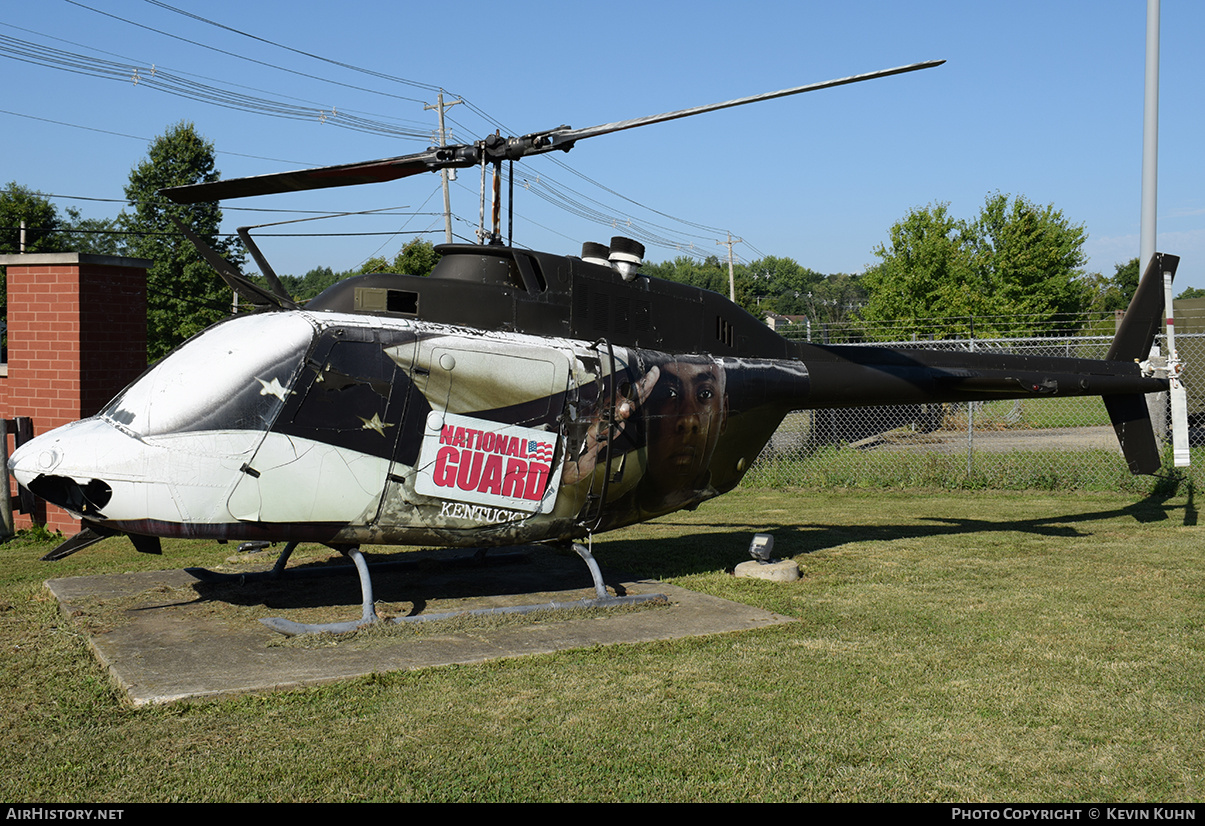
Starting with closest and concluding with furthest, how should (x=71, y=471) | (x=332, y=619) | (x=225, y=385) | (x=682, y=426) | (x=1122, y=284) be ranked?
(x=71, y=471) < (x=225, y=385) < (x=332, y=619) < (x=682, y=426) < (x=1122, y=284)

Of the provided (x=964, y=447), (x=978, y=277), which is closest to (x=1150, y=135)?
(x=964, y=447)

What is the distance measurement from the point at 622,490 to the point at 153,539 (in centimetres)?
411

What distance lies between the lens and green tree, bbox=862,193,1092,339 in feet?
151

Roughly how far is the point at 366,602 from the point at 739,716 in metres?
3.42

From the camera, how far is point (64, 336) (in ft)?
44.1

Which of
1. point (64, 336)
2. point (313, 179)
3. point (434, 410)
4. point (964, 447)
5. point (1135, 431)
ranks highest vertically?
point (313, 179)

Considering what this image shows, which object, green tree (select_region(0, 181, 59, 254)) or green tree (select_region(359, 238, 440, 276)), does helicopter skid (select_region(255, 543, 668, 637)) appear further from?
green tree (select_region(0, 181, 59, 254))

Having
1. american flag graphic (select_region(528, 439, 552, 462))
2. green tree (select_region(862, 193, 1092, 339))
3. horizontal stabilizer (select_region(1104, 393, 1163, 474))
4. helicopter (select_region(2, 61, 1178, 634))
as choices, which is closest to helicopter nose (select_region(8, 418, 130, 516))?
helicopter (select_region(2, 61, 1178, 634))

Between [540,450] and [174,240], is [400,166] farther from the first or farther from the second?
[174,240]

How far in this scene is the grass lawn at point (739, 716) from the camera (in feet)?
16.1

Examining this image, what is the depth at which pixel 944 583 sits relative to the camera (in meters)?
9.80

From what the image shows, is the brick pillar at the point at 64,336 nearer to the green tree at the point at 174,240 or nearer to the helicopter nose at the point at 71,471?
the helicopter nose at the point at 71,471

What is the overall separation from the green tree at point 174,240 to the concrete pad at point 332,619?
4198 cm
